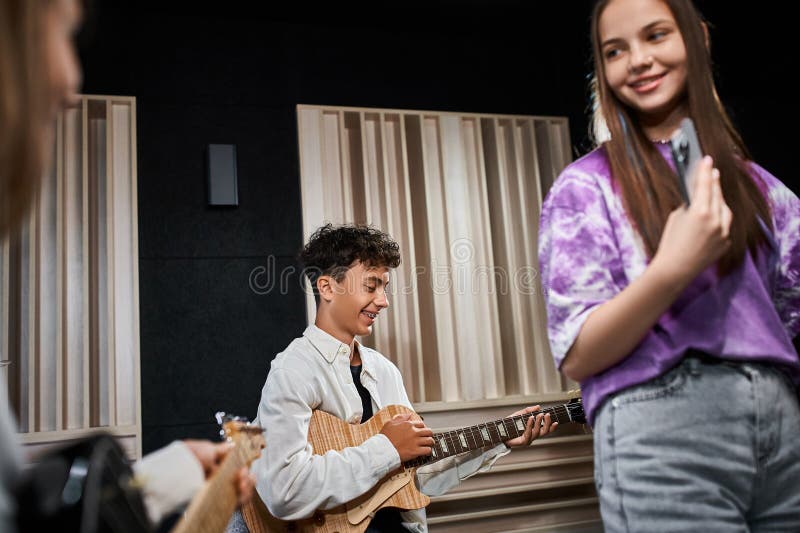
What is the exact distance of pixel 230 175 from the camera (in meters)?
3.83

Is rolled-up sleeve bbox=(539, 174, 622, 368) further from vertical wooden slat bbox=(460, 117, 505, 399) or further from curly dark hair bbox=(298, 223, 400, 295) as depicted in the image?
vertical wooden slat bbox=(460, 117, 505, 399)

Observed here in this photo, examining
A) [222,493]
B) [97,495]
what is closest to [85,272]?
[222,493]

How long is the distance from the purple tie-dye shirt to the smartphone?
0.12 meters

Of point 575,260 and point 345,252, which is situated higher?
point 345,252

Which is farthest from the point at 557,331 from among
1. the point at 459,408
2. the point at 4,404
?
the point at 459,408

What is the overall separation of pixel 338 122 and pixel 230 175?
662mm

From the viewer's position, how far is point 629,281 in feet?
3.64

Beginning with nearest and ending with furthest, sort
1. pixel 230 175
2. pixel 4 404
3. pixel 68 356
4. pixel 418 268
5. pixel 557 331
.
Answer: pixel 4 404 → pixel 557 331 → pixel 68 356 → pixel 230 175 → pixel 418 268

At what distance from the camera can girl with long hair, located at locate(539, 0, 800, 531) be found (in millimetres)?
1002

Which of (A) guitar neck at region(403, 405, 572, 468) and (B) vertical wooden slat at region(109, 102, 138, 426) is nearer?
(A) guitar neck at region(403, 405, 572, 468)

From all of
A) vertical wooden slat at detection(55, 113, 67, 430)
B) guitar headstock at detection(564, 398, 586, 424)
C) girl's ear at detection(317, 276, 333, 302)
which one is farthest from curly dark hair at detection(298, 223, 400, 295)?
vertical wooden slat at detection(55, 113, 67, 430)

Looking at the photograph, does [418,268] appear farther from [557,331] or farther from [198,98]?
[557,331]

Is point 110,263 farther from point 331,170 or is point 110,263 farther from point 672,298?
point 672,298

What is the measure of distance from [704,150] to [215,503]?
0.94m
